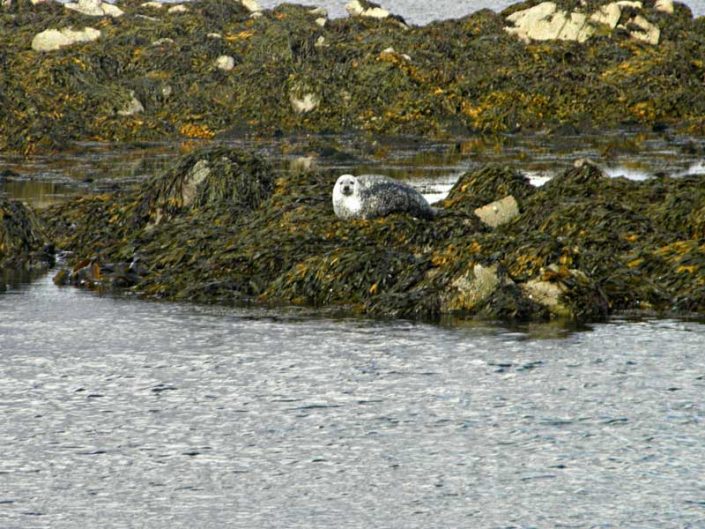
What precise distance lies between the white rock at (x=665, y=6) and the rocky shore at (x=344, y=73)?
0.07 metres

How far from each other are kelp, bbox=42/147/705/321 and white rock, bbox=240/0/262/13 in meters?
30.0

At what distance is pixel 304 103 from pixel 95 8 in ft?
44.6

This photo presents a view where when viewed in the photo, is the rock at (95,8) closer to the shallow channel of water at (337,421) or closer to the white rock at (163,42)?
the white rock at (163,42)

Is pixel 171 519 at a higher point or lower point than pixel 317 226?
lower

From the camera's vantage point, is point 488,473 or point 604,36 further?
point 604,36

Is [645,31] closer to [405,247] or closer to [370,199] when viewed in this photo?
[370,199]

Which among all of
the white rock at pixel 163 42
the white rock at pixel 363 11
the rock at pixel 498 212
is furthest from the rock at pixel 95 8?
the rock at pixel 498 212

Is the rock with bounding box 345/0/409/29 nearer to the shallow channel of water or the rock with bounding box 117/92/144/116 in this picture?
the rock with bounding box 117/92/144/116

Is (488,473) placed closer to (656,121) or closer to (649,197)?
(649,197)

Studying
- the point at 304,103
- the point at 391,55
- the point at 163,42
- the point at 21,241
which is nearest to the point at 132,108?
the point at 304,103

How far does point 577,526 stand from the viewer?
18.2 feet

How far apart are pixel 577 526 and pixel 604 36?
36.2m

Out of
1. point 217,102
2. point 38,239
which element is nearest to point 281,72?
point 217,102

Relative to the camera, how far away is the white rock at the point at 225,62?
36906 millimetres
